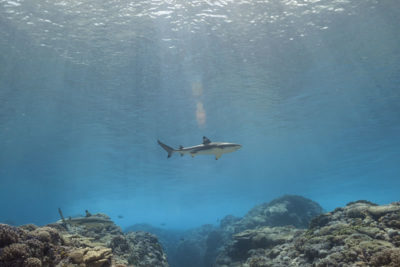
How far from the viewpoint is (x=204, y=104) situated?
2497 centimetres

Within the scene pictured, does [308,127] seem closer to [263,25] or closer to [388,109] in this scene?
[388,109]

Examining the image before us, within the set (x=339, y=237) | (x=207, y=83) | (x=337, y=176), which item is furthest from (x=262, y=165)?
(x=339, y=237)

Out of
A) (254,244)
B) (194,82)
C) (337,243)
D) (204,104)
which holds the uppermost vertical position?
(194,82)

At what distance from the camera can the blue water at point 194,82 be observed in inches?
576

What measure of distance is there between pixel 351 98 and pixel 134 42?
22.3 m

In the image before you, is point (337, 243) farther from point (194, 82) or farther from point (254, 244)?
point (194, 82)

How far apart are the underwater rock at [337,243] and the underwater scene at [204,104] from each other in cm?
6

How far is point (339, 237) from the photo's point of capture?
7.39 metres

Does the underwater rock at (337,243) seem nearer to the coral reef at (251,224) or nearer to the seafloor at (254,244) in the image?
the seafloor at (254,244)

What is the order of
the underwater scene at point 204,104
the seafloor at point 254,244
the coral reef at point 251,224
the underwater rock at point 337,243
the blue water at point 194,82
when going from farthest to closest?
the coral reef at point 251,224 → the blue water at point 194,82 → the underwater scene at point 204,104 → the underwater rock at point 337,243 → the seafloor at point 254,244

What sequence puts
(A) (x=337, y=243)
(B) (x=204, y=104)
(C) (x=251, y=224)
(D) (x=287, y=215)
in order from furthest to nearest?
(B) (x=204, y=104)
(C) (x=251, y=224)
(D) (x=287, y=215)
(A) (x=337, y=243)

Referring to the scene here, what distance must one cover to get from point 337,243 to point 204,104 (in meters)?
19.3

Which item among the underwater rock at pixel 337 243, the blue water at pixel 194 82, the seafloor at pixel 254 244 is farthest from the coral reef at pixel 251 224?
the seafloor at pixel 254 244

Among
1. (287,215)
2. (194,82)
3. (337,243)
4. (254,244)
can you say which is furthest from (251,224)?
(337,243)
